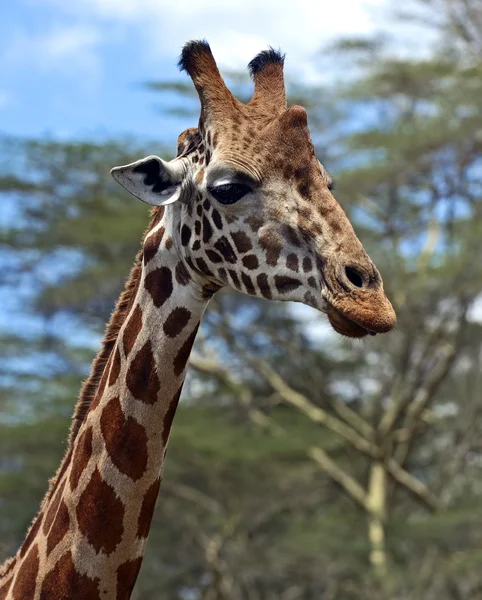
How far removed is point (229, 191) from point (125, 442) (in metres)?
0.88

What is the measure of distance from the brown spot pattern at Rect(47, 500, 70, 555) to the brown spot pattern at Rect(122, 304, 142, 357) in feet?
1.83

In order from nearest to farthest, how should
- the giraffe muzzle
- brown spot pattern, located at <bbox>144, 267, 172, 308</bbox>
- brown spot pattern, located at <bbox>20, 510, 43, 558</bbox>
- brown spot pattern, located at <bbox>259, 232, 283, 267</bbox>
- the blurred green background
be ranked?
1. the giraffe muzzle
2. brown spot pattern, located at <bbox>259, 232, 283, 267</bbox>
3. brown spot pattern, located at <bbox>144, 267, 172, 308</bbox>
4. brown spot pattern, located at <bbox>20, 510, 43, 558</bbox>
5. the blurred green background

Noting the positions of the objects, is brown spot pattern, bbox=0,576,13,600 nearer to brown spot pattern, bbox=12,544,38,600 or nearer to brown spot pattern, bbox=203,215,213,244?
brown spot pattern, bbox=12,544,38,600

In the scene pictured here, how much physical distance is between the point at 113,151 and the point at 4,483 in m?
6.71

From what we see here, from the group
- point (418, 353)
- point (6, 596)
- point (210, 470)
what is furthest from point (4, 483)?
point (6, 596)

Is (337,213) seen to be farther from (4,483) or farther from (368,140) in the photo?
(4,483)

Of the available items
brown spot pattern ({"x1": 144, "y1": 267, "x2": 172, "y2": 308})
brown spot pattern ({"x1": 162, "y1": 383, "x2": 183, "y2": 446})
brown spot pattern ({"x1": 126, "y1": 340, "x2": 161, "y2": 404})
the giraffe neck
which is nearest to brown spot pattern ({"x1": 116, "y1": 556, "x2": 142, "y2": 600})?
the giraffe neck

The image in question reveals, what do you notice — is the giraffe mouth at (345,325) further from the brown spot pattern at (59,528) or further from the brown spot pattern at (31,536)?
the brown spot pattern at (31,536)

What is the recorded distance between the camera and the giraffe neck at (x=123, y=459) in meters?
3.48

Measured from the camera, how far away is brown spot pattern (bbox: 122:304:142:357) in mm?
3660

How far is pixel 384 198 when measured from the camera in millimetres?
20688

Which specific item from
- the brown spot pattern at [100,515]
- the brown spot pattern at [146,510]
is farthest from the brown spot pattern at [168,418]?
the brown spot pattern at [100,515]

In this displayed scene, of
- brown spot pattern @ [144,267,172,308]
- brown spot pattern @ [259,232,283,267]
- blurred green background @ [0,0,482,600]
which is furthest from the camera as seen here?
blurred green background @ [0,0,482,600]

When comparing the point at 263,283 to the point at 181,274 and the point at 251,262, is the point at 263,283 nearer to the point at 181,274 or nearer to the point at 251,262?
the point at 251,262
